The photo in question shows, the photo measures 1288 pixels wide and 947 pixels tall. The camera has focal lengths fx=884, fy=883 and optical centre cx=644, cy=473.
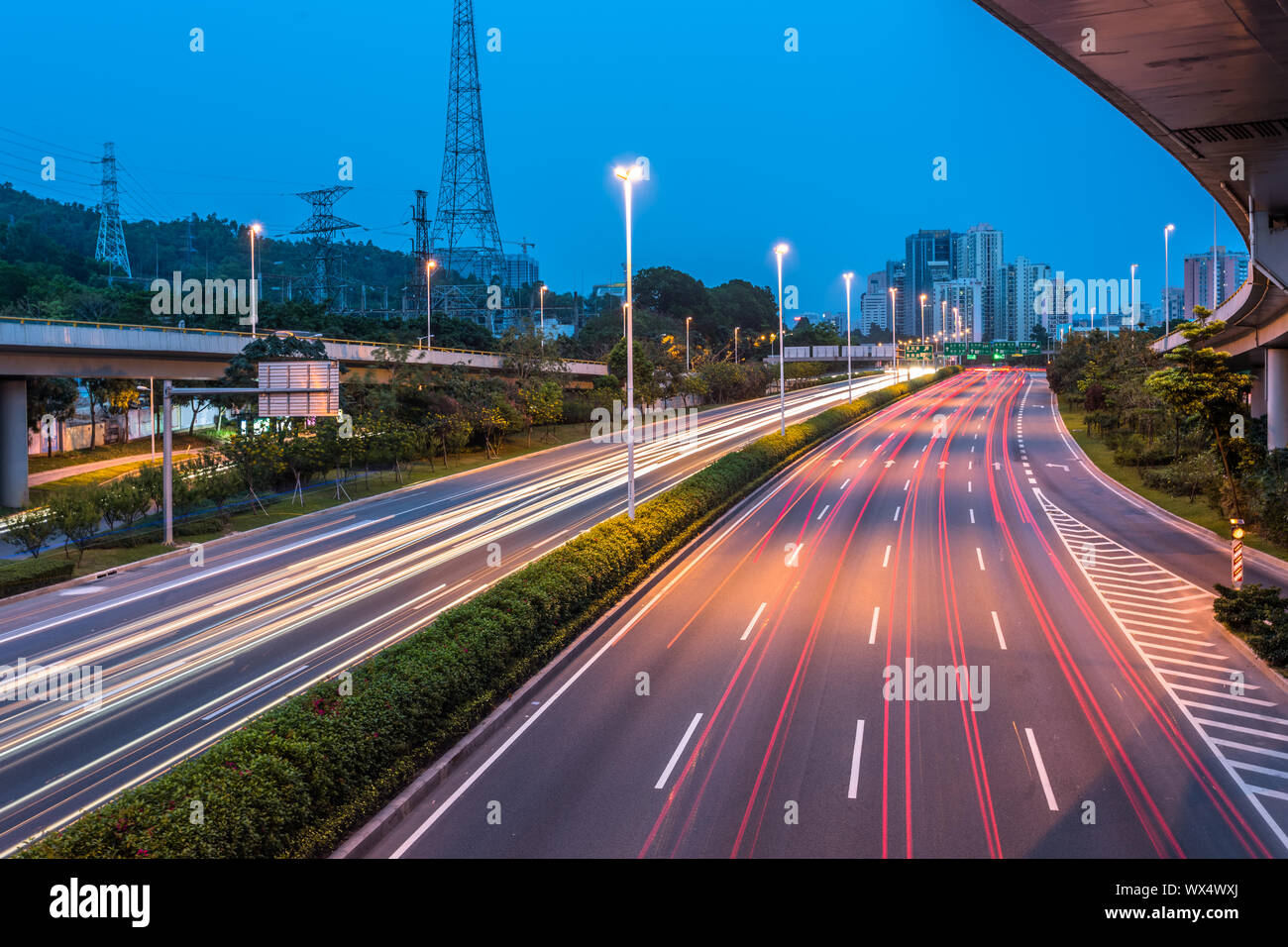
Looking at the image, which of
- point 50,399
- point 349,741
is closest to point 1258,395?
point 349,741

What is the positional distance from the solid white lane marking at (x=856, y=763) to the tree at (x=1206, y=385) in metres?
23.7

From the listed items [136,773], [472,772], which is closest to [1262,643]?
[472,772]

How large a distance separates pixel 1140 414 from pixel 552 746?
4870 cm

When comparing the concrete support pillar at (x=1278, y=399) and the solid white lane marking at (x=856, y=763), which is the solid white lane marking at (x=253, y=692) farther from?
the concrete support pillar at (x=1278, y=399)

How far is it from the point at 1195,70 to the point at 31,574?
97.1ft

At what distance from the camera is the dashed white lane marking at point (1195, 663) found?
13688mm

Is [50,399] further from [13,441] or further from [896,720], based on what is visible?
[896,720]

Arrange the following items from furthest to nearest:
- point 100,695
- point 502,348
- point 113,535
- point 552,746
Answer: point 502,348, point 113,535, point 100,695, point 552,746

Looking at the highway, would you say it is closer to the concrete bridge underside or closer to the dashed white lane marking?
the dashed white lane marking

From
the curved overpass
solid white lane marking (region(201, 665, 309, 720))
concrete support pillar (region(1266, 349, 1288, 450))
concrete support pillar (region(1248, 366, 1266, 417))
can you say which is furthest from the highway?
concrete support pillar (region(1248, 366, 1266, 417))

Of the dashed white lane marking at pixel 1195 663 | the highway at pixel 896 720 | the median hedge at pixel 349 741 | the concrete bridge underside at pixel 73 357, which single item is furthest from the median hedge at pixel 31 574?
the dashed white lane marking at pixel 1195 663

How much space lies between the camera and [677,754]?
1405 cm

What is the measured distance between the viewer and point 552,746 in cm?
1441

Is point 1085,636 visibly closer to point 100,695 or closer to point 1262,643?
point 1262,643
